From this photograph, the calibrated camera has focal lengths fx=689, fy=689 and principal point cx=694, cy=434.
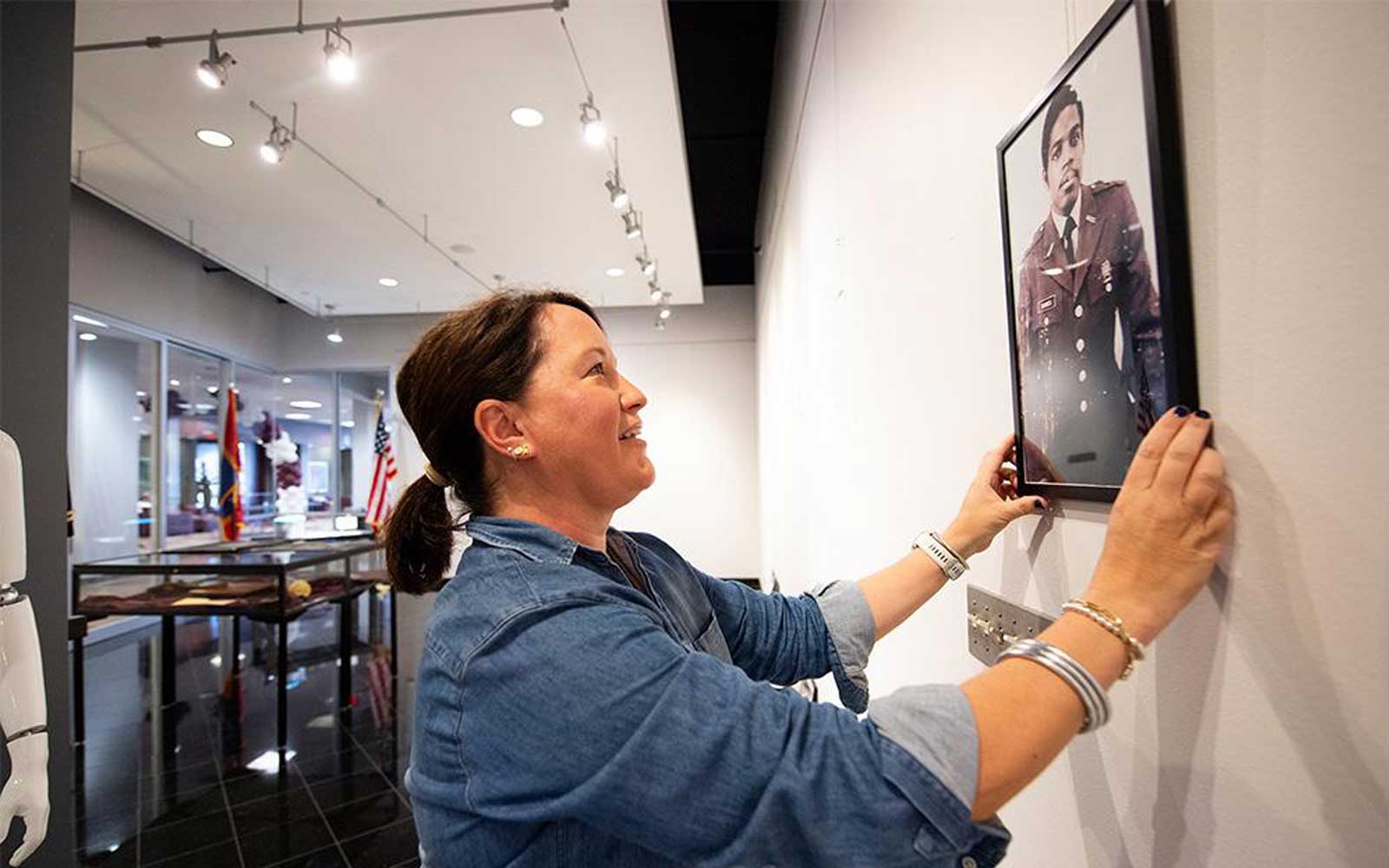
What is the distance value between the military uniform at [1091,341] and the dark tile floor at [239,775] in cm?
309

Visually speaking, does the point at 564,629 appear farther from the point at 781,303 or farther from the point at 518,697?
the point at 781,303

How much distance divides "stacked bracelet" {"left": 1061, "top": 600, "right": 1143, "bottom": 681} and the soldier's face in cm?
50

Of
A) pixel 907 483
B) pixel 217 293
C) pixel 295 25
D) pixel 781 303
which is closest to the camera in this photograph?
pixel 907 483

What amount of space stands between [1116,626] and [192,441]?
9366 millimetres

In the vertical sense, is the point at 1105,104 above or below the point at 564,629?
above

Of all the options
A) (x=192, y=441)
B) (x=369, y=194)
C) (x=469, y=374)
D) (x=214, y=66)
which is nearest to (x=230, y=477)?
(x=192, y=441)

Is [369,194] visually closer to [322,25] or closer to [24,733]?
[322,25]

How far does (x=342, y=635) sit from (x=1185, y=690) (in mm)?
5474

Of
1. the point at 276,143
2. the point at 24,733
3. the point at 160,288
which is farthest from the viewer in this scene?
the point at 160,288

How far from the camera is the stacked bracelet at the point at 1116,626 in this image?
0.65 m

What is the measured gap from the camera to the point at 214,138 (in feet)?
14.2

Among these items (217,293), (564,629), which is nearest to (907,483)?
(564,629)

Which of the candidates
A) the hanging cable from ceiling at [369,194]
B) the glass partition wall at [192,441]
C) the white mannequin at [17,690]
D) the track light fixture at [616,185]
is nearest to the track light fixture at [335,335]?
the glass partition wall at [192,441]

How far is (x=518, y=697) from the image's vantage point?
0.68 m
